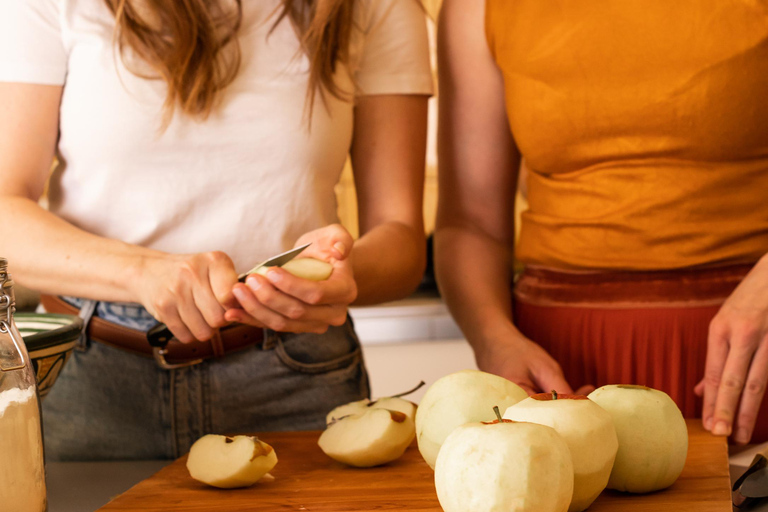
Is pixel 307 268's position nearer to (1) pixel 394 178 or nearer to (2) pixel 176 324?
(2) pixel 176 324

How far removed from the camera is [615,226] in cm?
94

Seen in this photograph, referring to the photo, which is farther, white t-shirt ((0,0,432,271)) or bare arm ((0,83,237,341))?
white t-shirt ((0,0,432,271))

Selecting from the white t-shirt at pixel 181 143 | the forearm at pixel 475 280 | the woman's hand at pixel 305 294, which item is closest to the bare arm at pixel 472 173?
the forearm at pixel 475 280

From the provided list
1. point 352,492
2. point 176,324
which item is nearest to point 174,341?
point 176,324

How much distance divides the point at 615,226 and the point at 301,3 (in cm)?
46

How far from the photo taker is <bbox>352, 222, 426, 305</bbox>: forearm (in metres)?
0.93

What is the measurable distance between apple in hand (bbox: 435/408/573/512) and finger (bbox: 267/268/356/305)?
0.95ft

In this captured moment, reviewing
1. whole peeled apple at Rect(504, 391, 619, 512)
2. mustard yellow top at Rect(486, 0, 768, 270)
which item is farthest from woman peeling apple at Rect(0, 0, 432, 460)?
whole peeled apple at Rect(504, 391, 619, 512)

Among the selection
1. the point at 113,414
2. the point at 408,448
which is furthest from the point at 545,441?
the point at 113,414

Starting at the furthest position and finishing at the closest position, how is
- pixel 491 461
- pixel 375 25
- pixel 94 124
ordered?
pixel 375 25, pixel 94 124, pixel 491 461

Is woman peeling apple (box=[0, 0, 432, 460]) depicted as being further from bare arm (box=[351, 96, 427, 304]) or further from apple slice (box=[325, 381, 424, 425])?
apple slice (box=[325, 381, 424, 425])

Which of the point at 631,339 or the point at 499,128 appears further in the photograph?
the point at 499,128

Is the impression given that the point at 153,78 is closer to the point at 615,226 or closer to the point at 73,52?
the point at 73,52

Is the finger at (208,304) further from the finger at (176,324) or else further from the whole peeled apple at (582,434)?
the whole peeled apple at (582,434)
